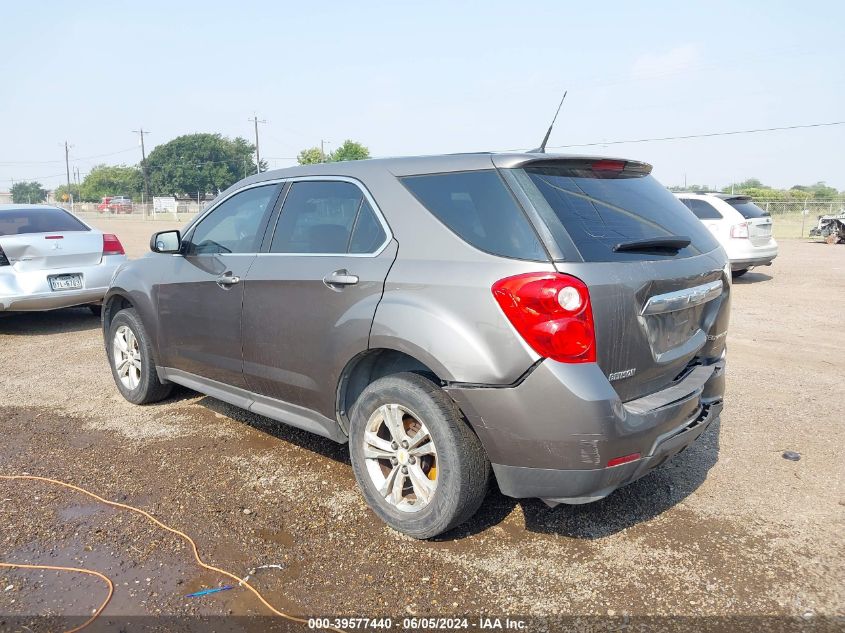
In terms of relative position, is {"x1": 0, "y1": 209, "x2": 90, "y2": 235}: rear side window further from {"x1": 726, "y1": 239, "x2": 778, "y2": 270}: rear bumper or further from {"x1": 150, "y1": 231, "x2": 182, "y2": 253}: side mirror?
{"x1": 726, "y1": 239, "x2": 778, "y2": 270}: rear bumper

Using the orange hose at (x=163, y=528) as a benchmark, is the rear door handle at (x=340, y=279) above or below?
above

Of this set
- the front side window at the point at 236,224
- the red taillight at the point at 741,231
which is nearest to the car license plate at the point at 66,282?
the front side window at the point at 236,224

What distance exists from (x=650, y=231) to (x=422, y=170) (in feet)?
3.71

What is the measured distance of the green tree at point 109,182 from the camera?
11044 cm

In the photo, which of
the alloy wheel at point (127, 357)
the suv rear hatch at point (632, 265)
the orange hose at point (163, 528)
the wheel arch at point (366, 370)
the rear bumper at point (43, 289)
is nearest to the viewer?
the orange hose at point (163, 528)

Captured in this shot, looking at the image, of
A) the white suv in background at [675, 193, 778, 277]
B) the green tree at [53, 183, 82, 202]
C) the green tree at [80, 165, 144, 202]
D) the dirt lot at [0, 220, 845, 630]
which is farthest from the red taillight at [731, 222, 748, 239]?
the green tree at [53, 183, 82, 202]

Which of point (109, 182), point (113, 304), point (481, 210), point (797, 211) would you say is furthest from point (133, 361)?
point (109, 182)

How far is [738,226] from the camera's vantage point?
39.1ft

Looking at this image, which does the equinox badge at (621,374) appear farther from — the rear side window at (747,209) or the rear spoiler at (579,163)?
the rear side window at (747,209)

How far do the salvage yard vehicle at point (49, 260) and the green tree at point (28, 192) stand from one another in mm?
146118

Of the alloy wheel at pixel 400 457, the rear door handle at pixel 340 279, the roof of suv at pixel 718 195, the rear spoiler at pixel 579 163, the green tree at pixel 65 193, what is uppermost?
the green tree at pixel 65 193

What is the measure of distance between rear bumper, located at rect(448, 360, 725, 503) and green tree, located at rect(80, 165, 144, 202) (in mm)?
116123

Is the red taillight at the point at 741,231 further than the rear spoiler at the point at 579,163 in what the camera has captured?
Yes

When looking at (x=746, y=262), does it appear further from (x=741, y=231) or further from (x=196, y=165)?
(x=196, y=165)
